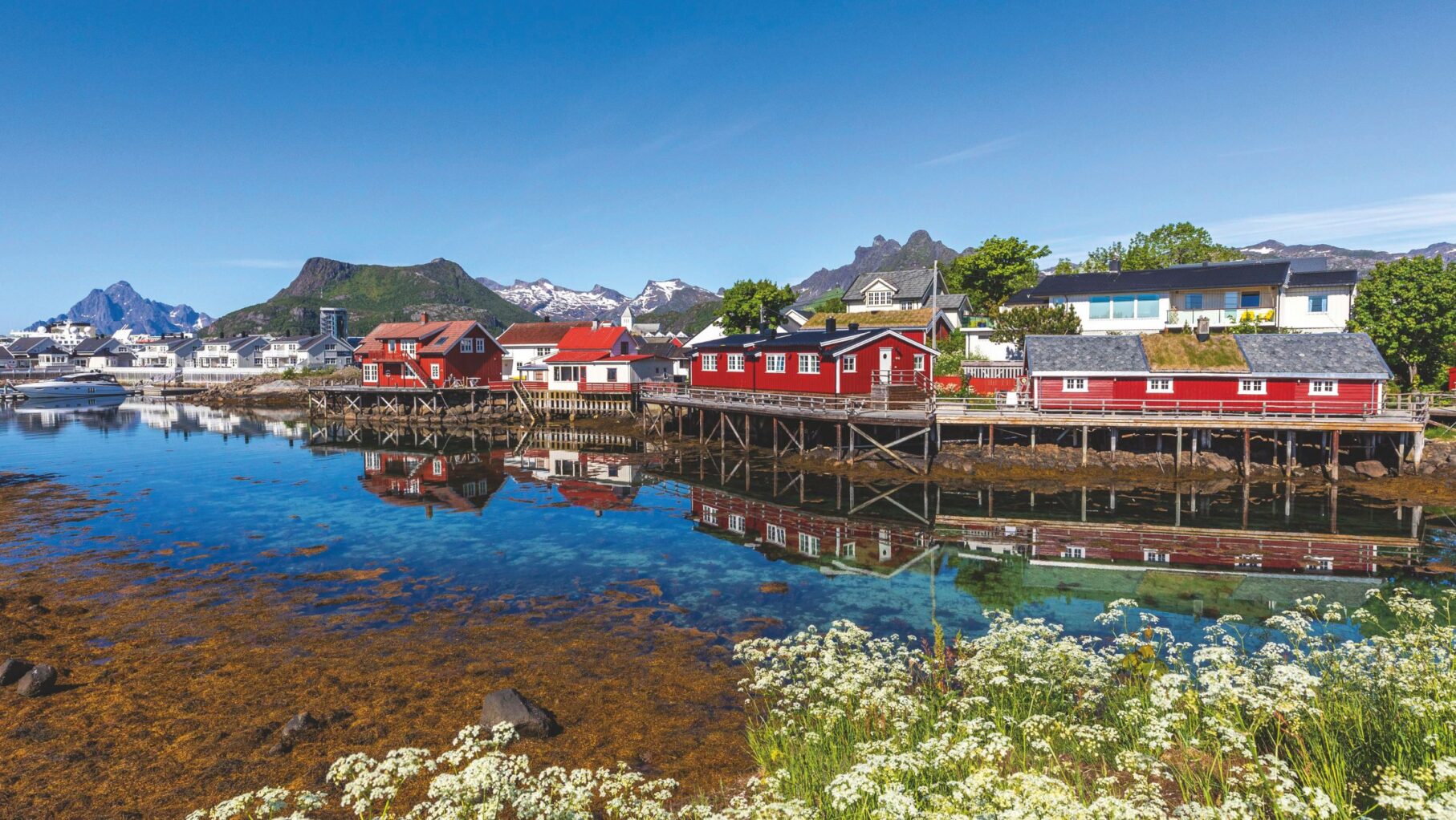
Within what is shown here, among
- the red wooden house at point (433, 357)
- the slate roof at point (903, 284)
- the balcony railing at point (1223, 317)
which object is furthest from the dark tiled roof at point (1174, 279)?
the red wooden house at point (433, 357)

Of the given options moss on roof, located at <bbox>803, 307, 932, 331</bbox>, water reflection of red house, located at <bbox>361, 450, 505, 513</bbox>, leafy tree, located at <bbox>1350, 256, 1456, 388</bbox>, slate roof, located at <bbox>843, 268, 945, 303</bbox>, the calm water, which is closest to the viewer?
the calm water

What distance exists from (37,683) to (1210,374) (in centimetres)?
4547

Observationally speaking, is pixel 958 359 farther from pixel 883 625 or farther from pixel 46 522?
pixel 46 522

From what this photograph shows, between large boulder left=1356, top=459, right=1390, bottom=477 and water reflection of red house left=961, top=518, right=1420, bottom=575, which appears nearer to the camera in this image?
water reflection of red house left=961, top=518, right=1420, bottom=575

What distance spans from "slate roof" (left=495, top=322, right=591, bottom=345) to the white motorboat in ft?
195

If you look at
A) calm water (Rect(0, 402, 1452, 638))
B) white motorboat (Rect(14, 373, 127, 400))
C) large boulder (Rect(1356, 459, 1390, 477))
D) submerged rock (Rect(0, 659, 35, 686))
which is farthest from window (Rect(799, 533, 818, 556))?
white motorboat (Rect(14, 373, 127, 400))

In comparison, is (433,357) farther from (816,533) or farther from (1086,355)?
(1086,355)

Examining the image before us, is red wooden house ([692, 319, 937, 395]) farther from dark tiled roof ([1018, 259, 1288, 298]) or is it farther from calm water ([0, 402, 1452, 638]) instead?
dark tiled roof ([1018, 259, 1288, 298])

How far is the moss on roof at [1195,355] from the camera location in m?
38.0

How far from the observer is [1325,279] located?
53.2 meters

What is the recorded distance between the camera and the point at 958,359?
57.8 metres

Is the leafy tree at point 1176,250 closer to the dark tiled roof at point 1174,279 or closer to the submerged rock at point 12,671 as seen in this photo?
the dark tiled roof at point 1174,279

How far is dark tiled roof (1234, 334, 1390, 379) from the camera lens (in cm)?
3591

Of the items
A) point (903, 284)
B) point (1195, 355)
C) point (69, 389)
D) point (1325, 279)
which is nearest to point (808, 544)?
point (1195, 355)
